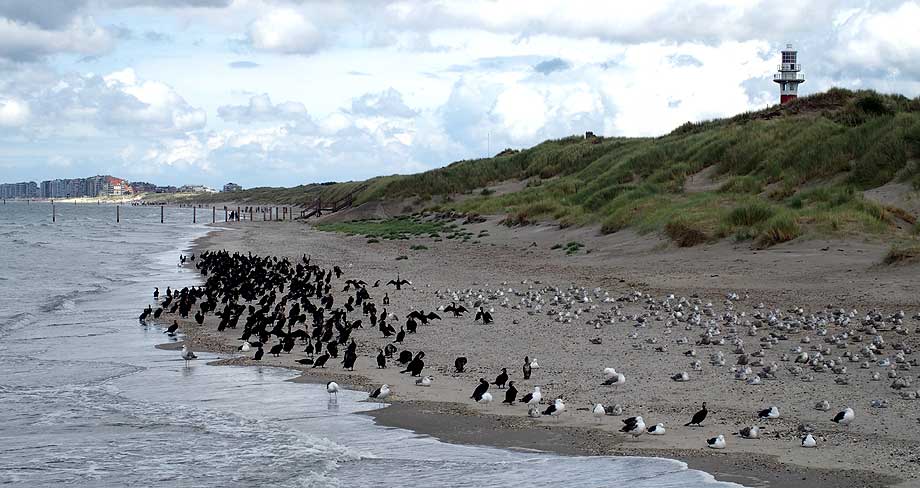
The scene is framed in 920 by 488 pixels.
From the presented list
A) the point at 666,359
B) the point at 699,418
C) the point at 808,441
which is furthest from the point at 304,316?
the point at 808,441

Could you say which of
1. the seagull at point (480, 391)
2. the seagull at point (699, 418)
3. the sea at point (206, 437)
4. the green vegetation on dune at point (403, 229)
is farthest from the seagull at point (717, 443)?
the green vegetation on dune at point (403, 229)

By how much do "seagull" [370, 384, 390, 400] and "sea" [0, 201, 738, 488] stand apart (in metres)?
0.22

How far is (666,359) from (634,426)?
3.85 meters

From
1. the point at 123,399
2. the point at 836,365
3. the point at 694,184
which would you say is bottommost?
the point at 123,399

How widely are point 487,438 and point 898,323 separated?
25.6 feet

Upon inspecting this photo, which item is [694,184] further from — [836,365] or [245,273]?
[836,365]

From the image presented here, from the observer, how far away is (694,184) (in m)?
37.8

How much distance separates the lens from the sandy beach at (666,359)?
28.9 ft

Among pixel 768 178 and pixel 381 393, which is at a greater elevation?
pixel 768 178

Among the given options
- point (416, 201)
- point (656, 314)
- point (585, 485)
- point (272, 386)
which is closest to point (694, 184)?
point (656, 314)

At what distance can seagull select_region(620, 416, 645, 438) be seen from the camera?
9.38 m

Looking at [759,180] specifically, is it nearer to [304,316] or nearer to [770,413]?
[304,316]

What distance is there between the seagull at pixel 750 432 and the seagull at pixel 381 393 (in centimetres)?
435

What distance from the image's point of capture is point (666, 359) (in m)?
13.1
